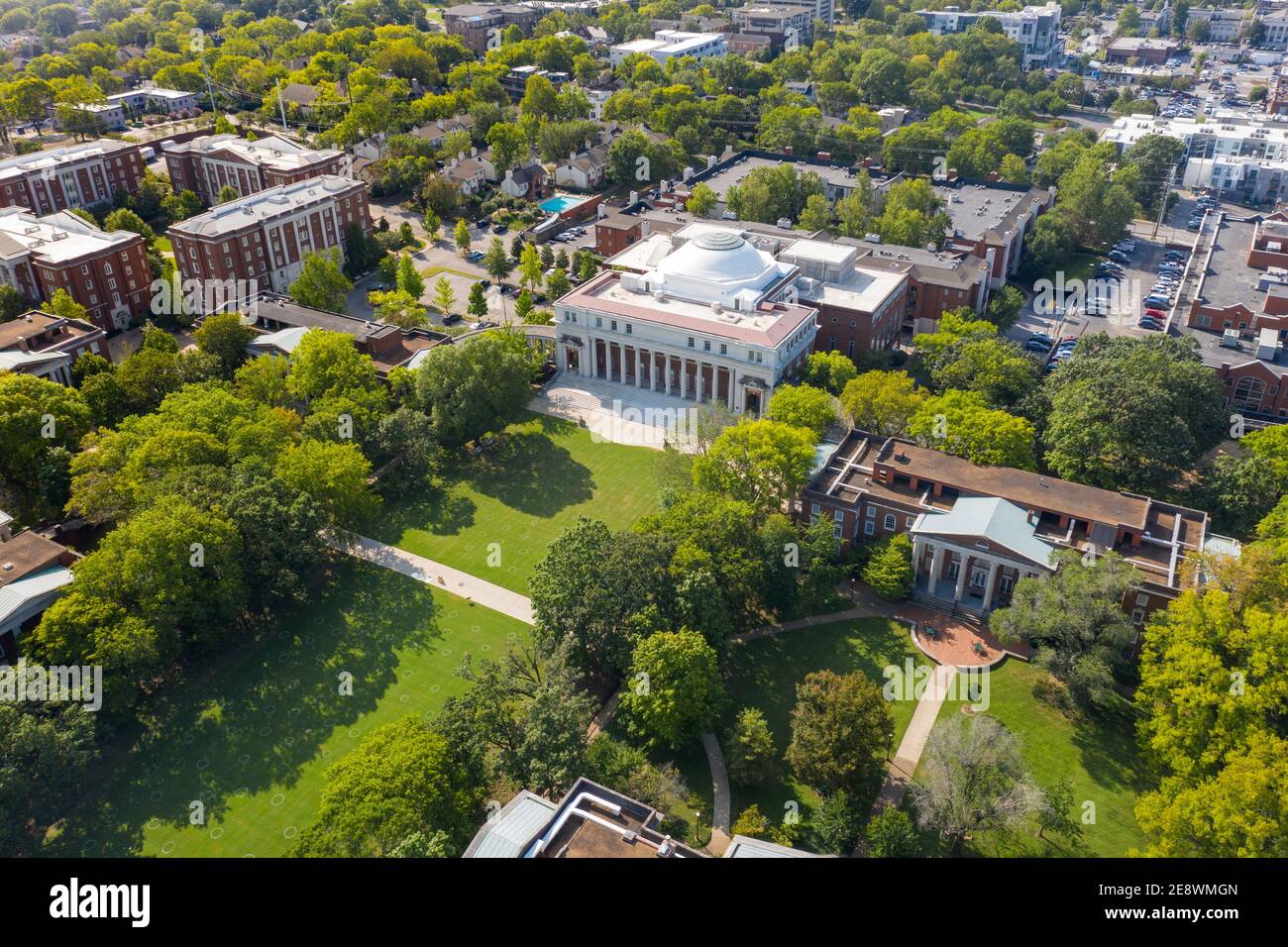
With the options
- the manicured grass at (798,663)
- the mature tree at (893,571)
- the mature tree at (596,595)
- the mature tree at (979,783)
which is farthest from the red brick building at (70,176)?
the mature tree at (979,783)

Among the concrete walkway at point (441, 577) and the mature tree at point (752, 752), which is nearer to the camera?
the mature tree at point (752, 752)

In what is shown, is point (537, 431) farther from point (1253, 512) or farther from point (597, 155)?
point (597, 155)

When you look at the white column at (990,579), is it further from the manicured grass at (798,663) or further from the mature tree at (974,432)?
the mature tree at (974,432)

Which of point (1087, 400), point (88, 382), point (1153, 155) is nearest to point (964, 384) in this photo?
point (1087, 400)

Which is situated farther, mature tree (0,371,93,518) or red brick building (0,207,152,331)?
red brick building (0,207,152,331)

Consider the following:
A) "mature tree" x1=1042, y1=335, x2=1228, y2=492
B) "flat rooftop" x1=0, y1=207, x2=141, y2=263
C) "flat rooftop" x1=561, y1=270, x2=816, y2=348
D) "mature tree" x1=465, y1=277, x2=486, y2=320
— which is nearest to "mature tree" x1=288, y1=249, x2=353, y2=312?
"mature tree" x1=465, y1=277, x2=486, y2=320
